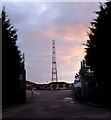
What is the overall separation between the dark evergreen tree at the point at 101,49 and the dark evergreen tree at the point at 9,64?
6.82 meters

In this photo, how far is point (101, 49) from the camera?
33.3 m

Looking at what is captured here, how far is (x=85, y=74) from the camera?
46.8m

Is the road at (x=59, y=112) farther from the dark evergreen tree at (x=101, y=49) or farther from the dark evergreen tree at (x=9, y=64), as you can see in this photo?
the dark evergreen tree at (x=9, y=64)

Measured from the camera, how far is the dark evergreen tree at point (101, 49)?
32903 millimetres

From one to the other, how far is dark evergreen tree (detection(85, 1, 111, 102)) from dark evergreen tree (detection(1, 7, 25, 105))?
22.4 ft

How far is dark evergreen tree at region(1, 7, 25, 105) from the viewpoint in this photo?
36.8m

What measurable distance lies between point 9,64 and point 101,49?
8.68 metres

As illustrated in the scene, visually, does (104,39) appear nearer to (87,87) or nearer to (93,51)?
(93,51)

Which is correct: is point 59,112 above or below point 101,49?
below

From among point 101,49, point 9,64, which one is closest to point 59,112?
point 101,49

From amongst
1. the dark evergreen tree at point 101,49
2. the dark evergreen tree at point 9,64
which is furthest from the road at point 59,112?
the dark evergreen tree at point 9,64

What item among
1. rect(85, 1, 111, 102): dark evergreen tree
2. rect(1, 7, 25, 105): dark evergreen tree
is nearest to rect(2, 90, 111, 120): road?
rect(85, 1, 111, 102): dark evergreen tree

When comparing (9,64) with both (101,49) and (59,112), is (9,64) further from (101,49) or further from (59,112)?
(59,112)

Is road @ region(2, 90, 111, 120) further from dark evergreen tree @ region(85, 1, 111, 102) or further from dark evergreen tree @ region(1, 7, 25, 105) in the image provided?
dark evergreen tree @ region(1, 7, 25, 105)
